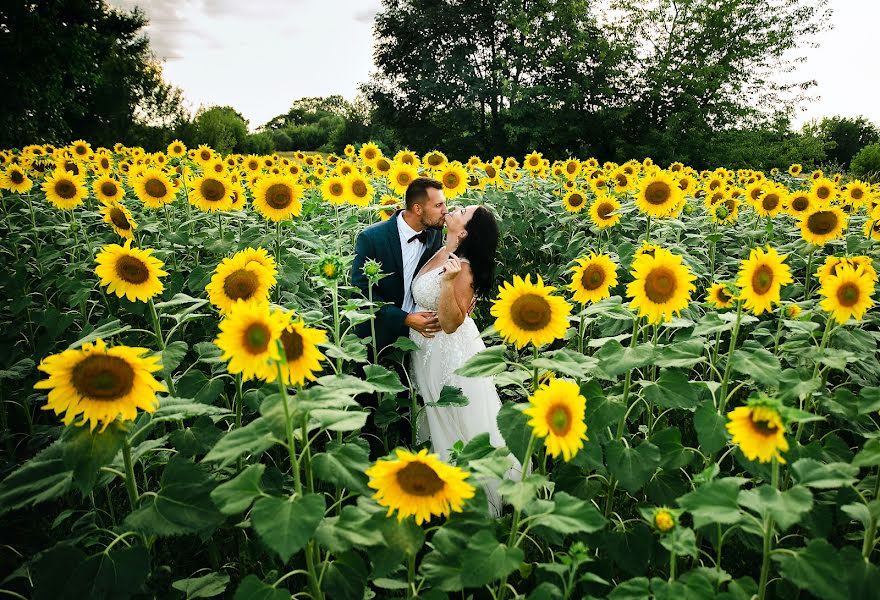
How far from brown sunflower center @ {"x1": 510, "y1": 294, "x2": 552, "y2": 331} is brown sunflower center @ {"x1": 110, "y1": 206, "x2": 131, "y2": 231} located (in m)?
2.91

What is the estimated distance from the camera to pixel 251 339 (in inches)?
57.5

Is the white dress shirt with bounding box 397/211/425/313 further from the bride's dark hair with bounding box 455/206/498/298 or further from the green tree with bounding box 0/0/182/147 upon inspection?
the green tree with bounding box 0/0/182/147

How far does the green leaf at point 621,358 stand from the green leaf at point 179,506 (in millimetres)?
1397

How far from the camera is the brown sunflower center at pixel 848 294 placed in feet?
7.94

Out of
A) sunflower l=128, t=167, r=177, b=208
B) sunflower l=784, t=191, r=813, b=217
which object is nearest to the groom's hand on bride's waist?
sunflower l=128, t=167, r=177, b=208

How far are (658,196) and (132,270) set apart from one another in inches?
145

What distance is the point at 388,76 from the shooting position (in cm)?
3581

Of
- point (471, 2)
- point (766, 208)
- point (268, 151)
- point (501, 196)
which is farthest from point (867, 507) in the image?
point (471, 2)

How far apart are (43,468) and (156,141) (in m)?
26.8

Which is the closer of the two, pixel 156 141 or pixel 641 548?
pixel 641 548

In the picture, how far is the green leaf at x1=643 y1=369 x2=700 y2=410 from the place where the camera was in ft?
6.75

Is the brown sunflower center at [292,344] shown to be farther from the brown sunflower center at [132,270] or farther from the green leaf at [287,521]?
the brown sunflower center at [132,270]

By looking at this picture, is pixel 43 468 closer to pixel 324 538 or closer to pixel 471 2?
pixel 324 538

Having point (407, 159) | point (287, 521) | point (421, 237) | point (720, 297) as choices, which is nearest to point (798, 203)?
point (720, 297)
